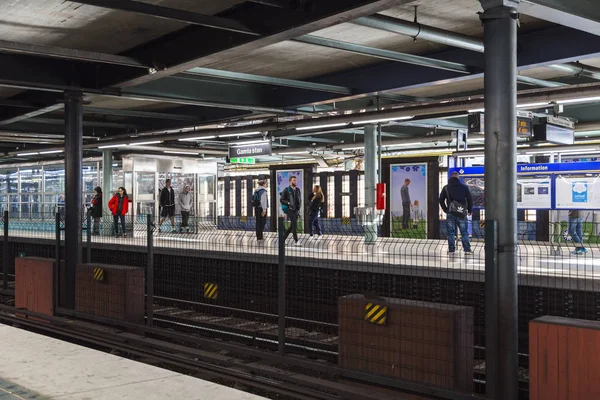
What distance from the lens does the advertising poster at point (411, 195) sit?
18.8 meters

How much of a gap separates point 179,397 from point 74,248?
7748mm

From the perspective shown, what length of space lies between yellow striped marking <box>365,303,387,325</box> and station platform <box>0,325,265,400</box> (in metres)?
2.27

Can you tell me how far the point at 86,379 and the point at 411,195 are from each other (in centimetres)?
1401

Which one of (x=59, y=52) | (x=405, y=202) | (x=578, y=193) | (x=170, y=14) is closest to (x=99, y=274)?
(x=59, y=52)

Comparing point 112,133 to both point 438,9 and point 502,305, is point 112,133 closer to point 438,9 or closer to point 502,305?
point 438,9

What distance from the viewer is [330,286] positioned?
38.6ft

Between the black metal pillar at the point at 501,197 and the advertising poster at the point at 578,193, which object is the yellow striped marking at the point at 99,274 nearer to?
the black metal pillar at the point at 501,197

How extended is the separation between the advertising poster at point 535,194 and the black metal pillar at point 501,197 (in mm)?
8628

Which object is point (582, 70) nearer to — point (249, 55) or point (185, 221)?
point (249, 55)

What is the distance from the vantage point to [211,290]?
12547mm

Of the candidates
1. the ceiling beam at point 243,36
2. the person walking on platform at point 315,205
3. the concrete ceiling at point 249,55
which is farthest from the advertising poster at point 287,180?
the ceiling beam at point 243,36

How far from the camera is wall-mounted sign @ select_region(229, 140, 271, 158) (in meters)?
19.4

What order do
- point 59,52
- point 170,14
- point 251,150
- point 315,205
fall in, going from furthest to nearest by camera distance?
point 251,150 < point 315,205 < point 59,52 < point 170,14

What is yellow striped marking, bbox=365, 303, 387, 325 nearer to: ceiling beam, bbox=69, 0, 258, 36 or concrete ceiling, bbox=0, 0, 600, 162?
concrete ceiling, bbox=0, 0, 600, 162
